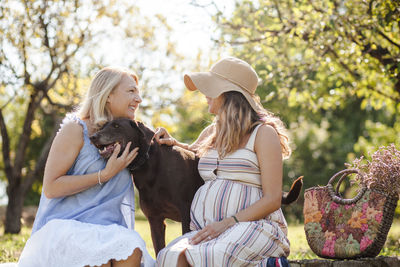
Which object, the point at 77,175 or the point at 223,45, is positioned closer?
the point at 77,175

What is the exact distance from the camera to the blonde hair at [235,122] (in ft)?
11.6

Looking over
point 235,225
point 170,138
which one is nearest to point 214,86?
point 170,138

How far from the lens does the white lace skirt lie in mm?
3086

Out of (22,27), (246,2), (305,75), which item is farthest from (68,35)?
(305,75)

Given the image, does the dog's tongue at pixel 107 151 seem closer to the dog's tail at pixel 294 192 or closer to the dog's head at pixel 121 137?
the dog's head at pixel 121 137

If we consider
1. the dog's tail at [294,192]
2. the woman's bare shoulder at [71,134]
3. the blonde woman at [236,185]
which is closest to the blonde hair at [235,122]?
the blonde woman at [236,185]

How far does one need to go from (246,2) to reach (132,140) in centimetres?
456

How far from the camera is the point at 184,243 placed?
328cm

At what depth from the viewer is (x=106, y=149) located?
3.56 m

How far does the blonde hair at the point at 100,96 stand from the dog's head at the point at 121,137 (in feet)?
0.39

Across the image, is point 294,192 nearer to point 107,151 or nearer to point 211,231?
point 211,231

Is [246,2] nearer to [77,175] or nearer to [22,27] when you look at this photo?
[22,27]

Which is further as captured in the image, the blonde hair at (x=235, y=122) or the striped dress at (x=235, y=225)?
the blonde hair at (x=235, y=122)

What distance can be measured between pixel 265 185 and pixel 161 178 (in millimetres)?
967
